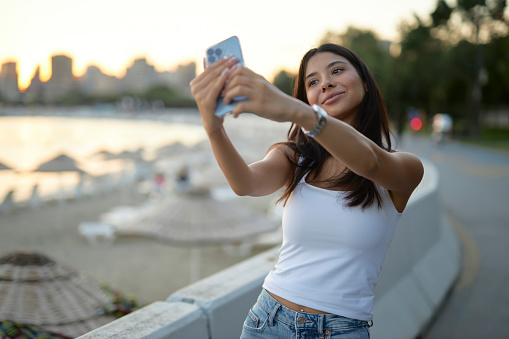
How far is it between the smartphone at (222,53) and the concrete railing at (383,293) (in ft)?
4.13

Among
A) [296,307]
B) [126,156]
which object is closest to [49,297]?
[296,307]

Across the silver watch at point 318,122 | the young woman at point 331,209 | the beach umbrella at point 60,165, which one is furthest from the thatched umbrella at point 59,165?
the silver watch at point 318,122

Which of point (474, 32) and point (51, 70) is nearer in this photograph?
point (51, 70)

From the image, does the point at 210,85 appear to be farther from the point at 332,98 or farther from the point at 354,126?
the point at 354,126

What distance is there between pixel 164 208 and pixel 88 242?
6.42 meters

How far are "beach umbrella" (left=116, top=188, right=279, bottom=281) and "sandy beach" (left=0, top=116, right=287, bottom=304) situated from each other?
1.05 metres

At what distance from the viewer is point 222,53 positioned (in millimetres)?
1473

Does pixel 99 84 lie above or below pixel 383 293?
below

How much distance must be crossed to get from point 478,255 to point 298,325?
252 inches

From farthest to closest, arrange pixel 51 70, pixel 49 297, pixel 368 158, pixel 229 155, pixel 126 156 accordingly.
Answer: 1. pixel 126 156
2. pixel 51 70
3. pixel 49 297
4. pixel 229 155
5. pixel 368 158

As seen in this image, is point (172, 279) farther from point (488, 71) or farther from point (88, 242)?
point (488, 71)

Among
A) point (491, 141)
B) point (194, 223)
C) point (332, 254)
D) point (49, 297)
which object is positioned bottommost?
point (491, 141)

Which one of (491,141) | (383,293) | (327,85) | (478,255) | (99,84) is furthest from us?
(99,84)

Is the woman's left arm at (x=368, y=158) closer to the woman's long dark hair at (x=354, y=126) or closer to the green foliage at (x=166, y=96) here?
the woman's long dark hair at (x=354, y=126)
